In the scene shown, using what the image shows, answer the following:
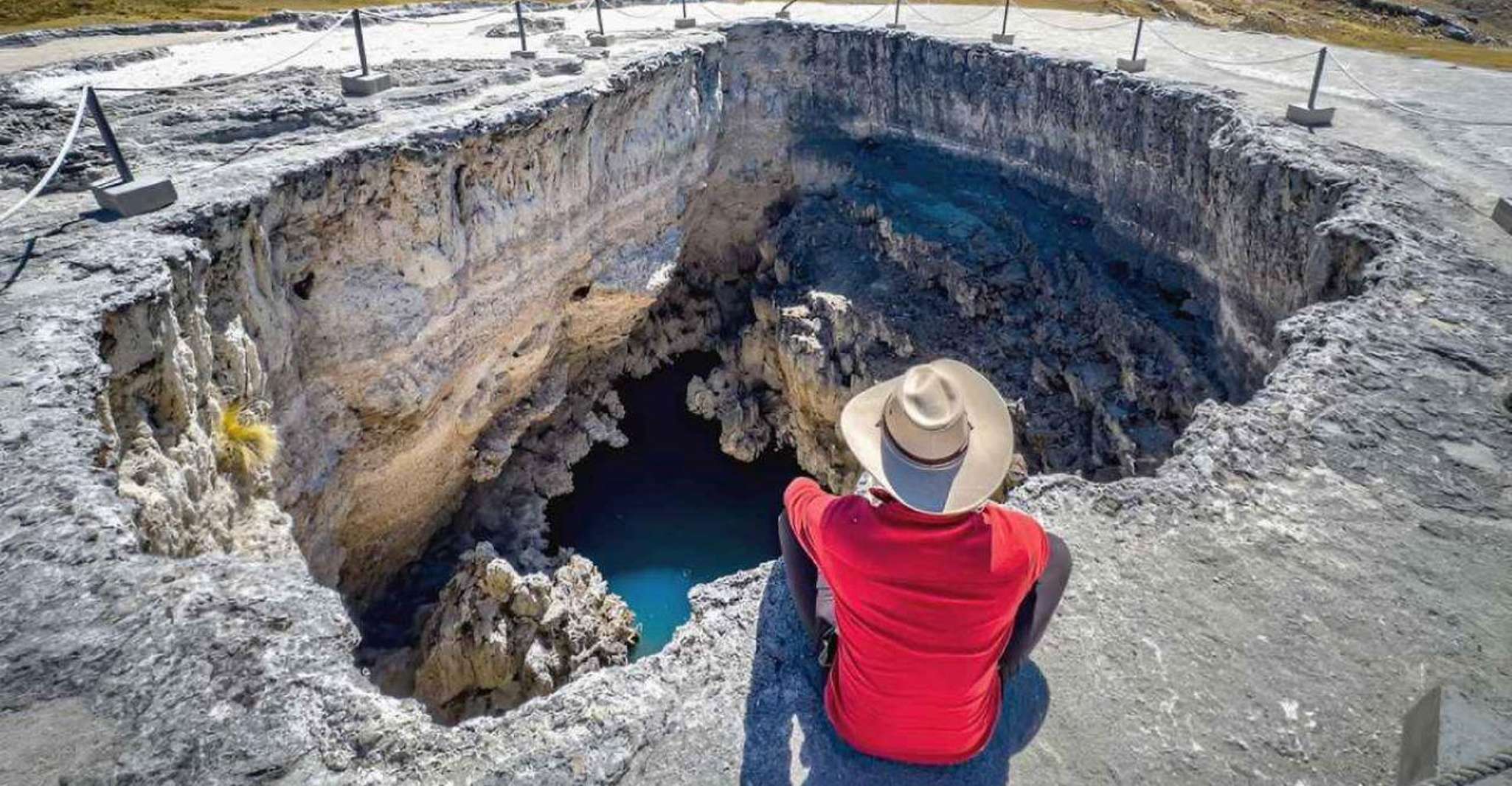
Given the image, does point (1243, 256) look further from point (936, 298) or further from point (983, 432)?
point (983, 432)

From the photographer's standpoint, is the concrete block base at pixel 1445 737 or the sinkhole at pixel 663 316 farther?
the sinkhole at pixel 663 316

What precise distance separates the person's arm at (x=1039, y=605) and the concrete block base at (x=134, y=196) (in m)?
7.29

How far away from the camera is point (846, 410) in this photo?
10.4 feet

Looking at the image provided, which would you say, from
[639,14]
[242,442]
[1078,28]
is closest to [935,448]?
[242,442]

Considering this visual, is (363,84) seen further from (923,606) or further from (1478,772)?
(1478,772)

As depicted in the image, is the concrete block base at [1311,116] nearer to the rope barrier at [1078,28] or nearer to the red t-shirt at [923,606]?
the rope barrier at [1078,28]

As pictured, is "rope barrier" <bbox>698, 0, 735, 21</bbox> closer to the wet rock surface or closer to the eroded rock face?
the wet rock surface

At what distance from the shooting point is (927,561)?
2.86m

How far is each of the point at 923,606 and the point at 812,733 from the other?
3.25 ft

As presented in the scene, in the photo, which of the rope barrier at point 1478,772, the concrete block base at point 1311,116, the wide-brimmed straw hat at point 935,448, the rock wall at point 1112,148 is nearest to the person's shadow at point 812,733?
the wide-brimmed straw hat at point 935,448

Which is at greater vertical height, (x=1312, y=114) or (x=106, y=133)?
(x=106, y=133)

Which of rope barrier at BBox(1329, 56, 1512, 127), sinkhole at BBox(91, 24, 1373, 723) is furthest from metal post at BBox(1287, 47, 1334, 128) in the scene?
sinkhole at BBox(91, 24, 1373, 723)

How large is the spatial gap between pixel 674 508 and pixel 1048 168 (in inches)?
309

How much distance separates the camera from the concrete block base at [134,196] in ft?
22.2
